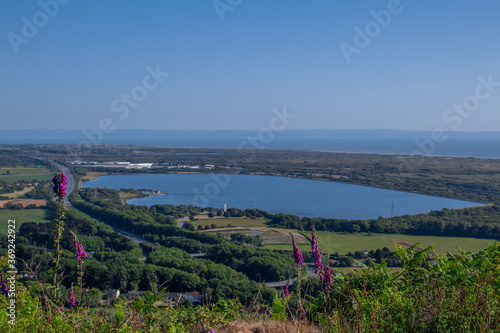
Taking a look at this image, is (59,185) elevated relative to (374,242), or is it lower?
elevated

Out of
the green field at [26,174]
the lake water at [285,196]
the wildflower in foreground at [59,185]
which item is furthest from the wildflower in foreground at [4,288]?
the green field at [26,174]

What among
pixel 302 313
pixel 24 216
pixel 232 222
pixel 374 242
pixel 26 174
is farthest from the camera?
pixel 26 174

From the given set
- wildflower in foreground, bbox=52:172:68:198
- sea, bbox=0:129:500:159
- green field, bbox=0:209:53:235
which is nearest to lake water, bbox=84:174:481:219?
green field, bbox=0:209:53:235

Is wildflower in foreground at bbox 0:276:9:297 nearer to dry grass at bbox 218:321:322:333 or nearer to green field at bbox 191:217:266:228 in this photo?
dry grass at bbox 218:321:322:333

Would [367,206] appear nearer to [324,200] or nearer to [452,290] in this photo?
[324,200]

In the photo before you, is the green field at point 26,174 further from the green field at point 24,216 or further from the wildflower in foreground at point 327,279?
the wildflower in foreground at point 327,279

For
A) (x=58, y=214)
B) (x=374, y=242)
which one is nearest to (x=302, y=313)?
(x=58, y=214)

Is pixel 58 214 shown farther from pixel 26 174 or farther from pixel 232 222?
pixel 26 174
